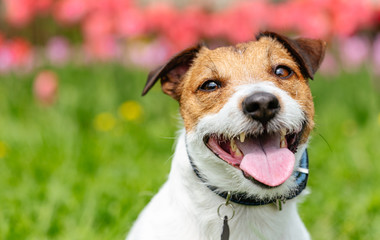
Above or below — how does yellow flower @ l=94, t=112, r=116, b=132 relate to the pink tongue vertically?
below

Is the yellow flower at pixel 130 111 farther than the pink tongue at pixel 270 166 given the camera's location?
Yes

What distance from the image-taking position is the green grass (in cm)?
380

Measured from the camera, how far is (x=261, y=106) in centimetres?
248

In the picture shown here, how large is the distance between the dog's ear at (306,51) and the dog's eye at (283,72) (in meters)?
0.09

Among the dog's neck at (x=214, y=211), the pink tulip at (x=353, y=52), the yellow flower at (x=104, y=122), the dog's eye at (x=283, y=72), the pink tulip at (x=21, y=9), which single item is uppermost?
the dog's eye at (x=283, y=72)

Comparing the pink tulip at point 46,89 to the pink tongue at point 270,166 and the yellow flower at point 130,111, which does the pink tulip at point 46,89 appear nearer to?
the yellow flower at point 130,111

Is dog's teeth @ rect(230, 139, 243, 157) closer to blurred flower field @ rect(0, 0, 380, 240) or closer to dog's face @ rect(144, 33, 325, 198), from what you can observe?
dog's face @ rect(144, 33, 325, 198)

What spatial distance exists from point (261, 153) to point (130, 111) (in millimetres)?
3688

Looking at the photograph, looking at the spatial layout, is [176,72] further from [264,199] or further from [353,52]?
[353,52]

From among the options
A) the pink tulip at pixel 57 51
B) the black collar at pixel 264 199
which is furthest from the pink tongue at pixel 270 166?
the pink tulip at pixel 57 51

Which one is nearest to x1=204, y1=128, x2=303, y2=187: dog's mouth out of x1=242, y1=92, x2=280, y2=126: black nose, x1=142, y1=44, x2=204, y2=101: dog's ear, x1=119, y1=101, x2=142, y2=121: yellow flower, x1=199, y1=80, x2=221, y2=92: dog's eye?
x1=242, y1=92, x2=280, y2=126: black nose

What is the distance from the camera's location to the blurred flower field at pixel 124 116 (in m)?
3.91

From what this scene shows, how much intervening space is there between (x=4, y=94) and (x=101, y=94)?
128 centimetres

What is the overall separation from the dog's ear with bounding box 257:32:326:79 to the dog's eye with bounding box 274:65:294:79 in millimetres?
93
